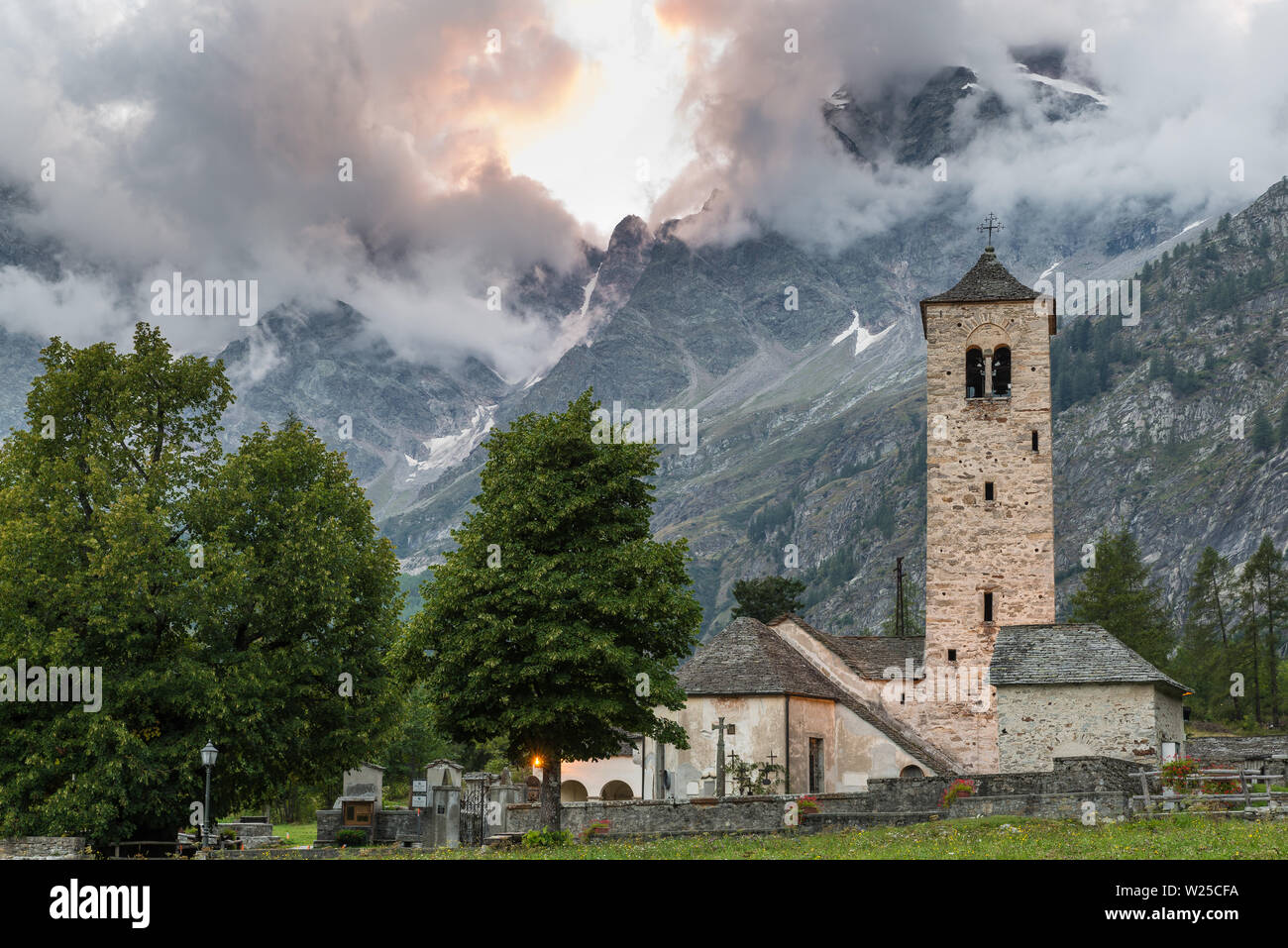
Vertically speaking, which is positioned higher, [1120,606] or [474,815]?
[1120,606]

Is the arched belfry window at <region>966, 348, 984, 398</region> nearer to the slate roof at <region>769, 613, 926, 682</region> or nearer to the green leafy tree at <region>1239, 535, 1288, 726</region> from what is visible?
the slate roof at <region>769, 613, 926, 682</region>

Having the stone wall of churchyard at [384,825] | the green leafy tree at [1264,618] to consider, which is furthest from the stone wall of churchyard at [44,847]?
the green leafy tree at [1264,618]

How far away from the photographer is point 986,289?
54.8 metres

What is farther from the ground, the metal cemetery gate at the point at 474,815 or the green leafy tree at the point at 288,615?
the green leafy tree at the point at 288,615

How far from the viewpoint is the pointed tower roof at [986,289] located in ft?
177

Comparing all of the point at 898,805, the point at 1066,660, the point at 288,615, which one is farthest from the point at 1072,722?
the point at 288,615

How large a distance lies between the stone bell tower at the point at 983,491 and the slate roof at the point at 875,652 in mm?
2501

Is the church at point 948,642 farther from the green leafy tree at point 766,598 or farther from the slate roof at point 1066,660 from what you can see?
the green leafy tree at point 766,598

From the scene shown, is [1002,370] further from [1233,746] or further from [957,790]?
[957,790]

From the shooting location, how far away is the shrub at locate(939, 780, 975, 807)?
109ft

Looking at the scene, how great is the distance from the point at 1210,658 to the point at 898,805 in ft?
264

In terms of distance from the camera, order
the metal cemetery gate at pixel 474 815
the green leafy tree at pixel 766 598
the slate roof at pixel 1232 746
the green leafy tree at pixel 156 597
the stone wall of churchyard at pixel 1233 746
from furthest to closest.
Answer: the green leafy tree at pixel 766 598 → the slate roof at pixel 1232 746 → the stone wall of churchyard at pixel 1233 746 → the metal cemetery gate at pixel 474 815 → the green leafy tree at pixel 156 597
